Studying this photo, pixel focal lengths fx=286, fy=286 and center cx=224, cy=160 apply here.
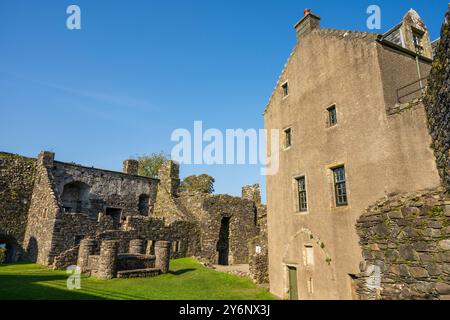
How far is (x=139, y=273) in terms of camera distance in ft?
55.2

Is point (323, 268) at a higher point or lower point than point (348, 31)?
lower

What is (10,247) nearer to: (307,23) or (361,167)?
(361,167)

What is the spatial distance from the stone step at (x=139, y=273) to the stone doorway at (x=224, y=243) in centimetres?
1242

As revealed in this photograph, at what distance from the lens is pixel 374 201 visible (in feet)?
36.6

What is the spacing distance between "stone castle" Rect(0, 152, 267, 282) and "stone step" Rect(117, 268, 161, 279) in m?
0.05

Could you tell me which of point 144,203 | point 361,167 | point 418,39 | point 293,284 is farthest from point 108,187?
point 418,39

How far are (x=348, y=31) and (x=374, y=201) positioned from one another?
26.6ft

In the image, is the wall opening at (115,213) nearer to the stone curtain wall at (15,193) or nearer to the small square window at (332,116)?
the stone curtain wall at (15,193)

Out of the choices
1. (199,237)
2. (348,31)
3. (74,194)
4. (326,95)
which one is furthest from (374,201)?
(74,194)

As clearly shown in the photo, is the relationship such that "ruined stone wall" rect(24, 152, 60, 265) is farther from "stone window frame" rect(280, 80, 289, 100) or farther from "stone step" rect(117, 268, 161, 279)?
"stone window frame" rect(280, 80, 289, 100)

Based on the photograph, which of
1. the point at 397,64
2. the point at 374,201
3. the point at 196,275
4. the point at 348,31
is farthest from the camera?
the point at 196,275

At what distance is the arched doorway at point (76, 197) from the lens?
27.9 meters

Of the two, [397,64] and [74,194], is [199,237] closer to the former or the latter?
[74,194]

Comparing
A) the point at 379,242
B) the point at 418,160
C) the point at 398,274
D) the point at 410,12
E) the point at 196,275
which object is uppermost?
the point at 410,12
